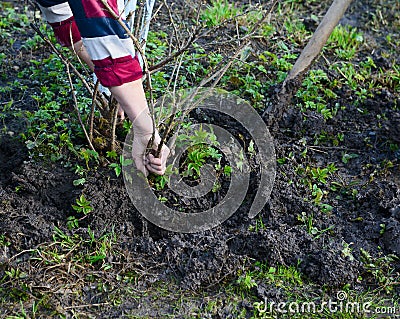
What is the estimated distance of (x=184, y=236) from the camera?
116 inches

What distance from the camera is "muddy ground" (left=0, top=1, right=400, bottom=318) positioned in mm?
2691

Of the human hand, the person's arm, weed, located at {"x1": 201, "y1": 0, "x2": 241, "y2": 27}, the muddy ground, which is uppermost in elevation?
the person's arm

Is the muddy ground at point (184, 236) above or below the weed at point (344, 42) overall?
below

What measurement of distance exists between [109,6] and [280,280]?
4.91 ft

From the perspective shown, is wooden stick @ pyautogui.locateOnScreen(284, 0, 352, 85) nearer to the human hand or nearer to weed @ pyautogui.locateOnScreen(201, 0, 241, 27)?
weed @ pyautogui.locateOnScreen(201, 0, 241, 27)

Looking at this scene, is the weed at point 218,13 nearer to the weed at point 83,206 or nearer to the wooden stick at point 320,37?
the wooden stick at point 320,37

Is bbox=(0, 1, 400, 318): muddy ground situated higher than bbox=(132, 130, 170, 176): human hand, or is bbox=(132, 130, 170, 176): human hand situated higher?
bbox=(132, 130, 170, 176): human hand

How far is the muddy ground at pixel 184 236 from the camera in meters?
2.69

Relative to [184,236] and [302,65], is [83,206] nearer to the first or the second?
[184,236]

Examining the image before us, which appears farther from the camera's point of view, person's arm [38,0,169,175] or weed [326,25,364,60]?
weed [326,25,364,60]

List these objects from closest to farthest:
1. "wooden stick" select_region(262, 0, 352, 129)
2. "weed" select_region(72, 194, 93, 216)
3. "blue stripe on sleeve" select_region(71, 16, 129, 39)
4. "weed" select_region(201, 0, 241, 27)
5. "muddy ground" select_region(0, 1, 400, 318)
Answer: "blue stripe on sleeve" select_region(71, 16, 129, 39)
"muddy ground" select_region(0, 1, 400, 318)
"weed" select_region(72, 194, 93, 216)
"wooden stick" select_region(262, 0, 352, 129)
"weed" select_region(201, 0, 241, 27)

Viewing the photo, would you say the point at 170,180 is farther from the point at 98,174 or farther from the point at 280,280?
the point at 280,280

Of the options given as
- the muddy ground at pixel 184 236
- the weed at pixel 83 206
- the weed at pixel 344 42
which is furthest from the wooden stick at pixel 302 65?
the weed at pixel 83 206

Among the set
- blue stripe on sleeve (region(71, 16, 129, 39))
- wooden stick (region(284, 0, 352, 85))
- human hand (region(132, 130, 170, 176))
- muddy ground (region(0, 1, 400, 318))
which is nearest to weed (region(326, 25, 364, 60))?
wooden stick (region(284, 0, 352, 85))
